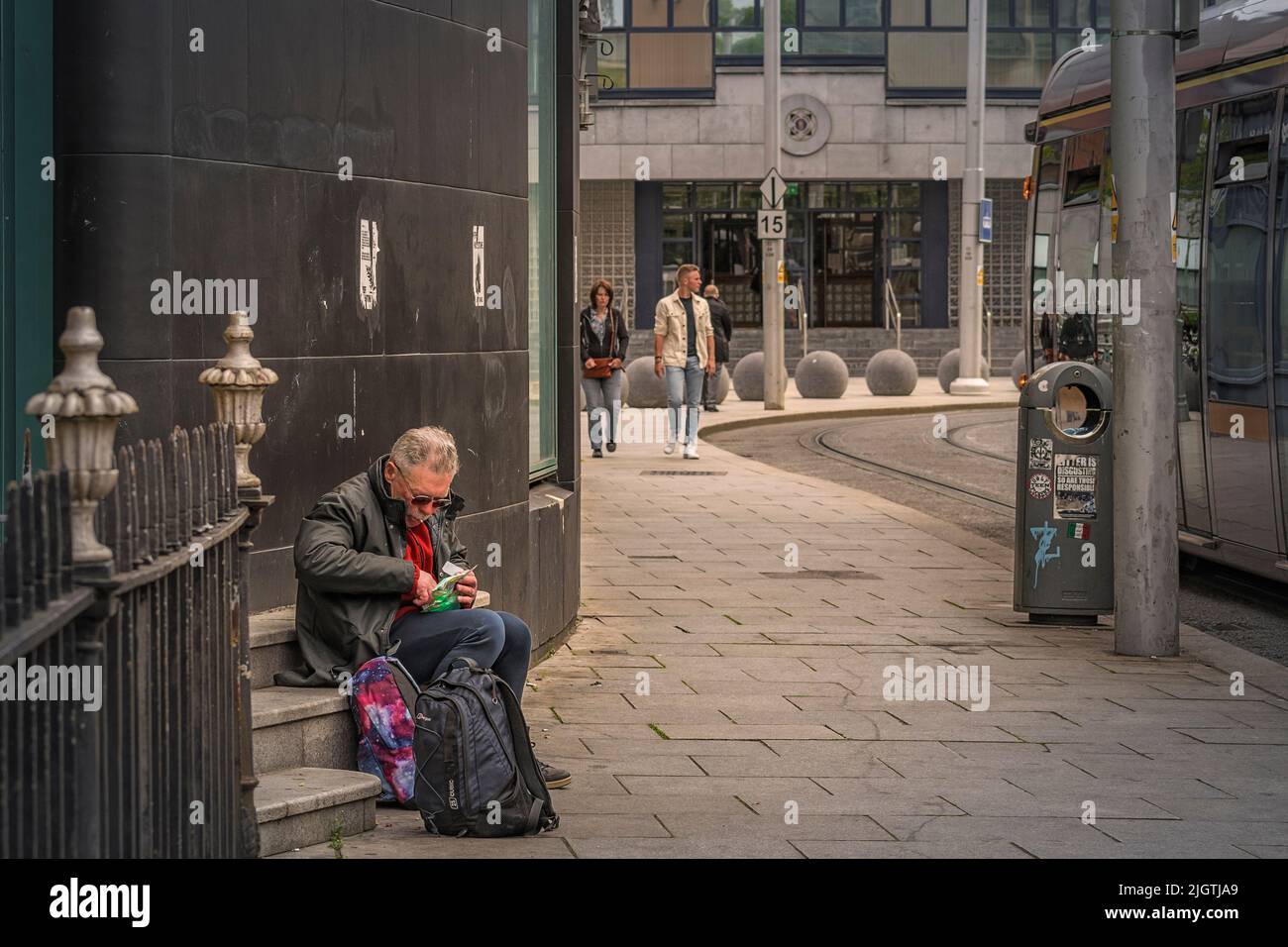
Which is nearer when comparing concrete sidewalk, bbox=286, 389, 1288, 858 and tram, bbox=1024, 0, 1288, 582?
concrete sidewalk, bbox=286, 389, 1288, 858

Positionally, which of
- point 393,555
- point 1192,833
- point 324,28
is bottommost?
point 1192,833

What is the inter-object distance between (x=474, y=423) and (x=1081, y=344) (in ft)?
20.2

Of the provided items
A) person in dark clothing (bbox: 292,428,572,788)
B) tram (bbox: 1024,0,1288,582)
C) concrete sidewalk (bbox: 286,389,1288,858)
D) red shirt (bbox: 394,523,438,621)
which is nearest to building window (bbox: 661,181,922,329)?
concrete sidewalk (bbox: 286,389,1288,858)

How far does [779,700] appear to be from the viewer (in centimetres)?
789

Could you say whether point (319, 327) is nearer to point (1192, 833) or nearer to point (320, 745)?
point (320, 745)

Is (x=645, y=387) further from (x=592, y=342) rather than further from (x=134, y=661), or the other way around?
(x=134, y=661)

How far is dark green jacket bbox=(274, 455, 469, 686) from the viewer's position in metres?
6.07

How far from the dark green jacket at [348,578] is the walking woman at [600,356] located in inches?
510

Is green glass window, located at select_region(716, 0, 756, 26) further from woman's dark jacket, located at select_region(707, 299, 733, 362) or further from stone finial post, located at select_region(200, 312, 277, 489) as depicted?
stone finial post, located at select_region(200, 312, 277, 489)

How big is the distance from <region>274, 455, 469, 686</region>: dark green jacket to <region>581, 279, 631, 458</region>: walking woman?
510 inches

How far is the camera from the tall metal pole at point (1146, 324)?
880 cm

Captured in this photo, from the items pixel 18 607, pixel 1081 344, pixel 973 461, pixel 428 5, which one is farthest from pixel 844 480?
pixel 18 607

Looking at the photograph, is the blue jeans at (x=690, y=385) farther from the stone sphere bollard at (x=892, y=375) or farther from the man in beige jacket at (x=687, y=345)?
the stone sphere bollard at (x=892, y=375)

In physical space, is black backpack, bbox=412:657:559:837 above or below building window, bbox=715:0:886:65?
below
